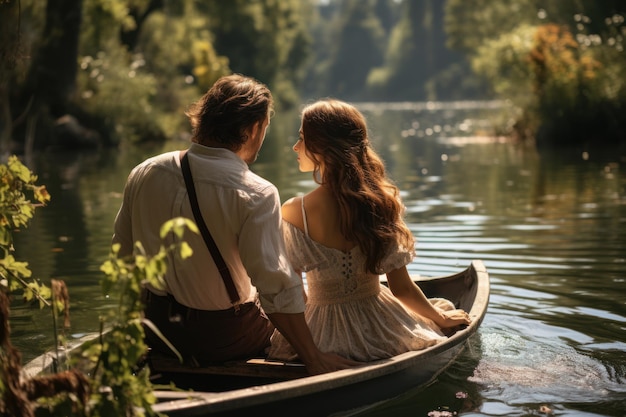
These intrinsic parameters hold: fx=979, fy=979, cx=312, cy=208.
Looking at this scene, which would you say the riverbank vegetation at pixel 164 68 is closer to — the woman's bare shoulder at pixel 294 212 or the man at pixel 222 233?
the man at pixel 222 233

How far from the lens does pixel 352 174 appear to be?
15.5ft

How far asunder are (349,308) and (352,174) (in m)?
0.72

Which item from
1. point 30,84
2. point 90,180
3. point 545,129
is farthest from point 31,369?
point 30,84

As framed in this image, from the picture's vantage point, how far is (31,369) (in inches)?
174

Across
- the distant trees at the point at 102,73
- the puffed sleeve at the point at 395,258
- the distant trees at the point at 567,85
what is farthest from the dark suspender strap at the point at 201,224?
the distant trees at the point at 567,85

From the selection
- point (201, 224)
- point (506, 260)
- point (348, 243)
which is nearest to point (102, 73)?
point (506, 260)

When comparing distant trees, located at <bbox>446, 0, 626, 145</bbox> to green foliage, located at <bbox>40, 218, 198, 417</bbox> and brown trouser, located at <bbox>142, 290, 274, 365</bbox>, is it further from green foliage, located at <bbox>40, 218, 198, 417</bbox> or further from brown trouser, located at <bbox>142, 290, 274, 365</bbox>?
green foliage, located at <bbox>40, 218, 198, 417</bbox>

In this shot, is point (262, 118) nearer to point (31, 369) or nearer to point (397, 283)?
point (397, 283)

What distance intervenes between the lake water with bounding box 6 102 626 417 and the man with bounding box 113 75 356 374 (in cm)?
80

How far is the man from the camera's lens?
4.33m

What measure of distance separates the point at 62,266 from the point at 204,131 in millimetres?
5260

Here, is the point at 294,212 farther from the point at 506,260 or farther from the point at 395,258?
the point at 506,260

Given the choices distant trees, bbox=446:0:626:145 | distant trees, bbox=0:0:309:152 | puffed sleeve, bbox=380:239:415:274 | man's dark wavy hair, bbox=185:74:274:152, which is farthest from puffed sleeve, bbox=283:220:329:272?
distant trees, bbox=446:0:626:145

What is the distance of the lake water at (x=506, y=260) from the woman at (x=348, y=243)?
0.38 m
